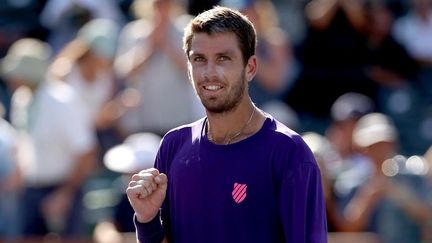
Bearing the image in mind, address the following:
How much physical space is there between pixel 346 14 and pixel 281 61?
110cm

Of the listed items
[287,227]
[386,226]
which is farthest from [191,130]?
[386,226]

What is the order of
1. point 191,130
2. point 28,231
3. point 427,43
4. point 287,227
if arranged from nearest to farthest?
point 287,227
point 191,130
point 28,231
point 427,43

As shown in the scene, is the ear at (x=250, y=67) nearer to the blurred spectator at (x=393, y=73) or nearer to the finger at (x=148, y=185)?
the finger at (x=148, y=185)

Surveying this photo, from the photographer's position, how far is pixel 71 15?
9906 mm

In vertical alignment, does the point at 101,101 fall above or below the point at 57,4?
below

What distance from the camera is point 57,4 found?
10.1 m

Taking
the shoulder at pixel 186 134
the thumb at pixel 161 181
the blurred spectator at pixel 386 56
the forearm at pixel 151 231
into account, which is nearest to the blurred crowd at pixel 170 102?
the blurred spectator at pixel 386 56

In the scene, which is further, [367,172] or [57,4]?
[57,4]

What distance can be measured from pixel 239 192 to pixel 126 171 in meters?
4.01

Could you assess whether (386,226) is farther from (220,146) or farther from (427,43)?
(220,146)

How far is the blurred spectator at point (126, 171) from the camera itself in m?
7.88

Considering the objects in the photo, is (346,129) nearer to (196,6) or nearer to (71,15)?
(196,6)

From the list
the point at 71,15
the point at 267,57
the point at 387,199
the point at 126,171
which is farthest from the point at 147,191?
the point at 71,15

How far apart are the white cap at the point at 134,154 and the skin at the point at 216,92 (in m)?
3.47
